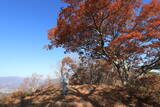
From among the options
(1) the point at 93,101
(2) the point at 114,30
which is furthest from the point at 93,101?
(2) the point at 114,30

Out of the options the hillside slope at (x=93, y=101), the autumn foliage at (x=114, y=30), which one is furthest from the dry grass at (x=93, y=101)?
the autumn foliage at (x=114, y=30)

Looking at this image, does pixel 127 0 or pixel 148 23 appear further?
pixel 148 23

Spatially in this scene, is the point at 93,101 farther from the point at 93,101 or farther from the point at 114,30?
the point at 114,30

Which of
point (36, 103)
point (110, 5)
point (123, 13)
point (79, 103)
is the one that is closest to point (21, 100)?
point (36, 103)

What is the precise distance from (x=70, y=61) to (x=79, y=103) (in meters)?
10.9

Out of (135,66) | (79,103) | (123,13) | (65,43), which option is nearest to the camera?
(79,103)

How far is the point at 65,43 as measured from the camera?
7875mm

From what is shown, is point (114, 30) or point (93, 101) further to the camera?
point (114, 30)

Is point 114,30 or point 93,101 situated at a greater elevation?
point 114,30

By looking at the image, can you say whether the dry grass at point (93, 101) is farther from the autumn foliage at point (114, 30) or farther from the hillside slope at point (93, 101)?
the autumn foliage at point (114, 30)

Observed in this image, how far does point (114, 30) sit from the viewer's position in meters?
7.95

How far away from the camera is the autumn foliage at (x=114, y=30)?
6.01 meters

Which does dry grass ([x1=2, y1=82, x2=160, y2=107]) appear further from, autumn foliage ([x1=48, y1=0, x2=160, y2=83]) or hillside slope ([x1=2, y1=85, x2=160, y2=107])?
autumn foliage ([x1=48, y1=0, x2=160, y2=83])

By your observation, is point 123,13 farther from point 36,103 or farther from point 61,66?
point 61,66
